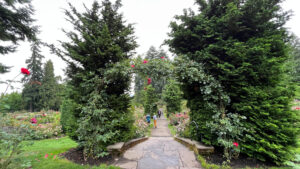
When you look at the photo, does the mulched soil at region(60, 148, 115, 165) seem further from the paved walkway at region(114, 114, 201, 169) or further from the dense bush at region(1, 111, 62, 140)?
the dense bush at region(1, 111, 62, 140)

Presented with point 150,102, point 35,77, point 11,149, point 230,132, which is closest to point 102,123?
point 11,149

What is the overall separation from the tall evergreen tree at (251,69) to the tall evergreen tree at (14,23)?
732 cm

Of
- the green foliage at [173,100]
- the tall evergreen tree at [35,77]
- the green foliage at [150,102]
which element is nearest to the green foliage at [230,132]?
the green foliage at [173,100]

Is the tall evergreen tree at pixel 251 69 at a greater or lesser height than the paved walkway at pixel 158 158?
greater

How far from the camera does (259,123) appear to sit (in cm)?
298

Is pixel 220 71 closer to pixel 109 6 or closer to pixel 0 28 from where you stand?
pixel 109 6

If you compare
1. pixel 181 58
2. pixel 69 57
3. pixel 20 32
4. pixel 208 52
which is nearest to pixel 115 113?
pixel 69 57

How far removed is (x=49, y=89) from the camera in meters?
25.7

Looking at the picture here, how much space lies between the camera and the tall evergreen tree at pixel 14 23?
5232 millimetres

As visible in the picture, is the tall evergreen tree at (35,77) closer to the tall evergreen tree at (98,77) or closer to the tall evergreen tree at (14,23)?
the tall evergreen tree at (14,23)

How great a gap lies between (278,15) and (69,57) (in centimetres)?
637

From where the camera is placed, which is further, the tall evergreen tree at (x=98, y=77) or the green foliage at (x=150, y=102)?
the green foliage at (x=150, y=102)

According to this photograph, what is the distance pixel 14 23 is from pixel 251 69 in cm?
959

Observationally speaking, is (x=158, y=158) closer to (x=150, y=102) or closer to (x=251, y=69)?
(x=251, y=69)
